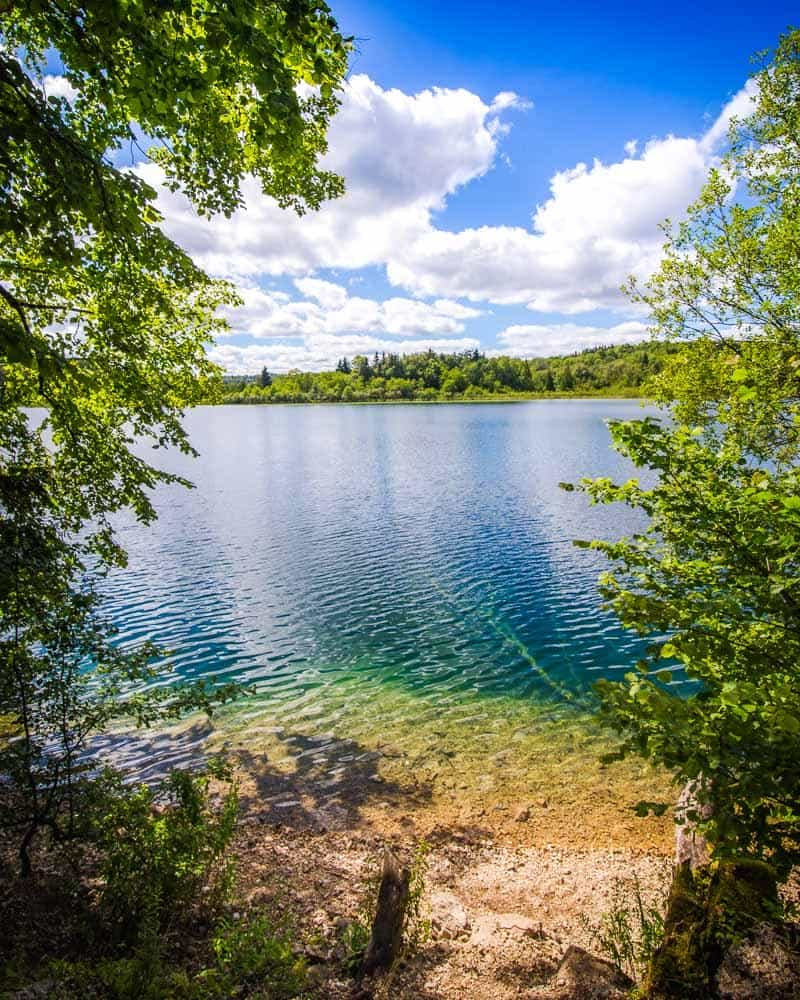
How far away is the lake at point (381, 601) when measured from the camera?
1630cm

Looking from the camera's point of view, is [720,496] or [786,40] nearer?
[720,496]

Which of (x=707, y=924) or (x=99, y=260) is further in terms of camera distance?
(x=99, y=260)

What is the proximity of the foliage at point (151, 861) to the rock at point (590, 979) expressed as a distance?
4.22 meters

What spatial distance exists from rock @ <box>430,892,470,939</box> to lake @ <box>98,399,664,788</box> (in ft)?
18.7

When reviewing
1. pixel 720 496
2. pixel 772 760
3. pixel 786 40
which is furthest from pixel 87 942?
pixel 786 40

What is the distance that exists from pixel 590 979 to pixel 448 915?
2.66 m

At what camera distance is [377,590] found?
83.4ft

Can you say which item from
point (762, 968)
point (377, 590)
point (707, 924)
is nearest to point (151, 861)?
point (707, 924)

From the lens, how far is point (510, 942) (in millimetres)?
7211

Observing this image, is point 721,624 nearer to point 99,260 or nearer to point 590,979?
point 590,979

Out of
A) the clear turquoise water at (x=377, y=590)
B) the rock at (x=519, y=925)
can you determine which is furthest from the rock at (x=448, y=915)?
the clear turquoise water at (x=377, y=590)

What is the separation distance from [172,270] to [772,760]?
9.44 metres

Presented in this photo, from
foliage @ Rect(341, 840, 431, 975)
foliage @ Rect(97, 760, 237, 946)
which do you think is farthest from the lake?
foliage @ Rect(97, 760, 237, 946)

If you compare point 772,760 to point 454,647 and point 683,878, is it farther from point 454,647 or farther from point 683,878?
point 454,647
